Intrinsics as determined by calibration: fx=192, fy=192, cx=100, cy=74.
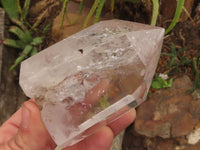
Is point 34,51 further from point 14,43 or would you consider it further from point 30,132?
point 30,132

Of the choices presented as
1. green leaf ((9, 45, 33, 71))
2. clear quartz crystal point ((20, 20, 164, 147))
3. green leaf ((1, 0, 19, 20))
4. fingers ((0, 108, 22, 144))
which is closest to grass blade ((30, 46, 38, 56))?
green leaf ((9, 45, 33, 71))

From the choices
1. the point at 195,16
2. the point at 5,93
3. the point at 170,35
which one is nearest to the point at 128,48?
the point at 170,35

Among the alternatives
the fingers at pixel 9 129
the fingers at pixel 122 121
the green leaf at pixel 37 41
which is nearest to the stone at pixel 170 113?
the fingers at pixel 122 121

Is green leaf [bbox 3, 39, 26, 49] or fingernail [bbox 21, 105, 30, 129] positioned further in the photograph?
green leaf [bbox 3, 39, 26, 49]

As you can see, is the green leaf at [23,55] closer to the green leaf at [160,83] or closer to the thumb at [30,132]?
the thumb at [30,132]

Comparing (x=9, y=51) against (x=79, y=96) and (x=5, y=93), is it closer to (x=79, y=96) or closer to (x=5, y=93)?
(x=5, y=93)

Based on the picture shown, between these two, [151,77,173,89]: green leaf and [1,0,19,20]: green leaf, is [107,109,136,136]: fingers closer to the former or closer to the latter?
[151,77,173,89]: green leaf

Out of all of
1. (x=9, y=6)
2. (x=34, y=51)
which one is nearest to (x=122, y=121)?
(x=34, y=51)
